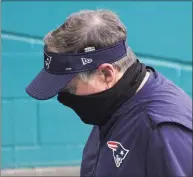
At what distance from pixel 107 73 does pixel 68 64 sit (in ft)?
0.46

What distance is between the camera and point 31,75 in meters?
4.64

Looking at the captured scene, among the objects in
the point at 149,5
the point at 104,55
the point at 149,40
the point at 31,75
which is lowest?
the point at 31,75

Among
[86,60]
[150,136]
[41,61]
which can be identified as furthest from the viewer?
[41,61]

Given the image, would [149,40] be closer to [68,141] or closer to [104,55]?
[68,141]

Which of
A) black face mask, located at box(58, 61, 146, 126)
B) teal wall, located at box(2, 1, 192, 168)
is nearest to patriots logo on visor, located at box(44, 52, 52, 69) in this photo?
black face mask, located at box(58, 61, 146, 126)

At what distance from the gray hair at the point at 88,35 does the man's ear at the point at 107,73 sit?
0.08ft

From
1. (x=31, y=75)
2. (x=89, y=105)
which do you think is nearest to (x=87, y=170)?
(x=89, y=105)

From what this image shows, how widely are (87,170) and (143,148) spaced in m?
0.44

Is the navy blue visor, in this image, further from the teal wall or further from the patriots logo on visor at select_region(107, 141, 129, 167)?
the teal wall

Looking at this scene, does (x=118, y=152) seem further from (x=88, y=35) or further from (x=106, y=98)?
(x=88, y=35)

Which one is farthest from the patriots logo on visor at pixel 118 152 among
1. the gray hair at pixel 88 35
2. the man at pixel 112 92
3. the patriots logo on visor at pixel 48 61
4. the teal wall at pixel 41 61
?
the teal wall at pixel 41 61

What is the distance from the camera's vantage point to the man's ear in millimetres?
1780

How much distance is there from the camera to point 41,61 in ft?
15.2

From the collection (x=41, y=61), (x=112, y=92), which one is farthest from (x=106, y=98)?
(x=41, y=61)
